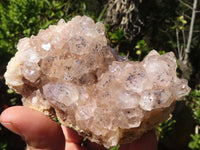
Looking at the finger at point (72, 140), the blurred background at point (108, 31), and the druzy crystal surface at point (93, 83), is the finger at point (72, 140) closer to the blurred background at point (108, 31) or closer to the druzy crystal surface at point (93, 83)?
the druzy crystal surface at point (93, 83)

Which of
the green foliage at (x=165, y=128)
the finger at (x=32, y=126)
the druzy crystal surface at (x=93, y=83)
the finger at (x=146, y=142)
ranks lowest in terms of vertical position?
the green foliage at (x=165, y=128)

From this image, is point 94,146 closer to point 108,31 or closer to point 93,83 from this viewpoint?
point 93,83

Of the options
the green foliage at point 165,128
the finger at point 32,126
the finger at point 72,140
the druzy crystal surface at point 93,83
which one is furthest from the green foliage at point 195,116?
the finger at point 32,126

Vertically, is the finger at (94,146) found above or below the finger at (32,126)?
below

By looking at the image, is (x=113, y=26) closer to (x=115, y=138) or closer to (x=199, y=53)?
(x=115, y=138)

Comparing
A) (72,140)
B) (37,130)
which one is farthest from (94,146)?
(37,130)

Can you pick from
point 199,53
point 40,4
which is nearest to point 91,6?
point 40,4
